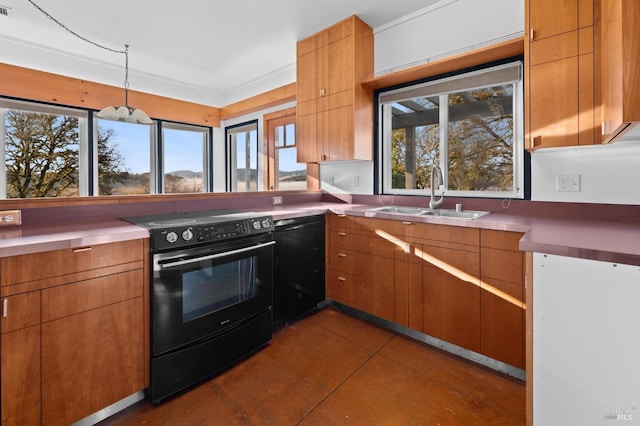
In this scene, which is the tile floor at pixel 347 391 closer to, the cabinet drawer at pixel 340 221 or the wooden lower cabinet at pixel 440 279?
the wooden lower cabinet at pixel 440 279

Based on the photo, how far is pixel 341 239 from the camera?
2.75 m

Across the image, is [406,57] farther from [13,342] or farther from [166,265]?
[13,342]

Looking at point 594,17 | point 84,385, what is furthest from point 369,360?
point 594,17

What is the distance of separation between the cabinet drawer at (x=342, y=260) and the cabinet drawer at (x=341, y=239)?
1.8 inches

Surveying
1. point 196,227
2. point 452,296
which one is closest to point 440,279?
point 452,296

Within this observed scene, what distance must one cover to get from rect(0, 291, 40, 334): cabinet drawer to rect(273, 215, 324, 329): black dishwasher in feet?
4.59

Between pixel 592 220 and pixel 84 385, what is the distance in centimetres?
297

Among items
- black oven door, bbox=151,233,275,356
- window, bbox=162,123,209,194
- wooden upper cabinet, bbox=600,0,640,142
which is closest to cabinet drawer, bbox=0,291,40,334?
black oven door, bbox=151,233,275,356

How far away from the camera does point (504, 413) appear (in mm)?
1592

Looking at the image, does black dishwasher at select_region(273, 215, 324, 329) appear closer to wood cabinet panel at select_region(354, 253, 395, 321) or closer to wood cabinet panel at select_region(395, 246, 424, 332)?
wood cabinet panel at select_region(354, 253, 395, 321)

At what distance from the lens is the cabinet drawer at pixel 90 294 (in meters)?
1.34

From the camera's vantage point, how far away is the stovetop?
165cm

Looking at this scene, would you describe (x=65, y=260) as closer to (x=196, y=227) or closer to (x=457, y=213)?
(x=196, y=227)

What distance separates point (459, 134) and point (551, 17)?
100cm
